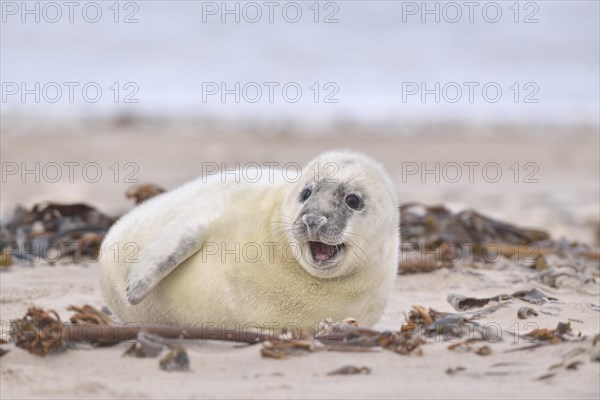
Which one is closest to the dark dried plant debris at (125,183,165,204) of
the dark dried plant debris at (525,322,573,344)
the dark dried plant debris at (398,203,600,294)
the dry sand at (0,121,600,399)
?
the dry sand at (0,121,600,399)

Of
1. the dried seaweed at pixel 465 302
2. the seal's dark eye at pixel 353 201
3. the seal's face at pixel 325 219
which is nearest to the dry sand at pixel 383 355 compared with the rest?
the dried seaweed at pixel 465 302

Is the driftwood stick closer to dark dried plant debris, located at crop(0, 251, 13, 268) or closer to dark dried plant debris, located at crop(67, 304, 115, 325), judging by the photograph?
dark dried plant debris, located at crop(67, 304, 115, 325)

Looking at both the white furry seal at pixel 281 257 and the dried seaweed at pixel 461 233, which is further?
the dried seaweed at pixel 461 233

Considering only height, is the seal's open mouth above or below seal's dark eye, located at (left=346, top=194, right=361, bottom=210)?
below

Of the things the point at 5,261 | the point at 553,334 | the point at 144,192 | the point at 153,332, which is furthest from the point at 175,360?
the point at 5,261

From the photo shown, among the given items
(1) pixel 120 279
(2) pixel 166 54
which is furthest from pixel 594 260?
(2) pixel 166 54

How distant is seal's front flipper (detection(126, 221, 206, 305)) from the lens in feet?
13.7

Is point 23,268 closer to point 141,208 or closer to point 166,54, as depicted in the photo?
point 141,208

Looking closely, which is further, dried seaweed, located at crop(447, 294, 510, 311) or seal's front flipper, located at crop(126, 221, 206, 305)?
dried seaweed, located at crop(447, 294, 510, 311)

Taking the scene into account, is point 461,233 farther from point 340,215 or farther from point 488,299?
point 340,215

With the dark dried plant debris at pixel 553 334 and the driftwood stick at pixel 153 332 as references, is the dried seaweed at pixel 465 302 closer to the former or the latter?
the dark dried plant debris at pixel 553 334

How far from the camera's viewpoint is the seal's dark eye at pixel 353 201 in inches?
166

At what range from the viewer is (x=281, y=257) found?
4297 millimetres

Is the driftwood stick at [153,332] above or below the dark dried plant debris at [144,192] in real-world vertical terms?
below
